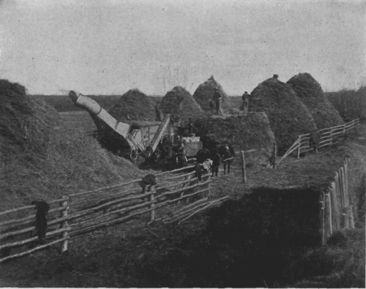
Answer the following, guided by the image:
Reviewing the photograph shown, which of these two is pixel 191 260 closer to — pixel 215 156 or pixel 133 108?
pixel 215 156

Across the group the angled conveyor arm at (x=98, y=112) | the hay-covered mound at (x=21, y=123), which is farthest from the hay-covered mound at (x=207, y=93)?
the hay-covered mound at (x=21, y=123)

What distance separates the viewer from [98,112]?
44.6ft

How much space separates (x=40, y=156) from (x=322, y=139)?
16.7 metres

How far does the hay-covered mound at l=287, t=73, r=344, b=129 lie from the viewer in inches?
985

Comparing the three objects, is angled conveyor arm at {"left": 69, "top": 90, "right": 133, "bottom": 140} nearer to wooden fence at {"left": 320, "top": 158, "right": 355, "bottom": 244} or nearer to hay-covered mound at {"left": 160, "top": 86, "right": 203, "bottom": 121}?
wooden fence at {"left": 320, "top": 158, "right": 355, "bottom": 244}

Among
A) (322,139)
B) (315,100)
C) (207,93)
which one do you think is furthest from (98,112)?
(315,100)

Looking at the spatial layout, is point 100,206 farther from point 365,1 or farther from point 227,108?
point 227,108

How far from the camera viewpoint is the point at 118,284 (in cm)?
567

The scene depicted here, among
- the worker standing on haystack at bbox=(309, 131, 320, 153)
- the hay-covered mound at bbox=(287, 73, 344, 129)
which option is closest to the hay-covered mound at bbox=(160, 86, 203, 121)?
the hay-covered mound at bbox=(287, 73, 344, 129)

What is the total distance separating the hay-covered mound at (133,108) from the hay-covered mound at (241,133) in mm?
6053

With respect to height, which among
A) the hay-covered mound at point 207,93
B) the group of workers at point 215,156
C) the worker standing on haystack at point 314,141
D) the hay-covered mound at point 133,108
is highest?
the hay-covered mound at point 207,93

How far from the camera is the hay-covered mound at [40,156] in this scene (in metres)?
9.35

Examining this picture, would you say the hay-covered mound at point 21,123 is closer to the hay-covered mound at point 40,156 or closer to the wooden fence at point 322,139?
the hay-covered mound at point 40,156

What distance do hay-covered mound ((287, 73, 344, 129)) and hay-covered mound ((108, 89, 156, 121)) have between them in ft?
32.9
